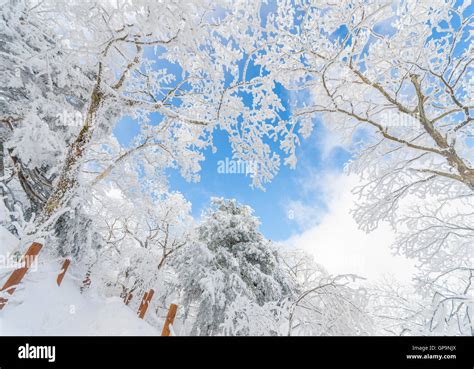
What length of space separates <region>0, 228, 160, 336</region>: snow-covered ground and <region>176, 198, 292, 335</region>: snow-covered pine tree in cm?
316

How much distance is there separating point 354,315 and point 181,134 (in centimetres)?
626

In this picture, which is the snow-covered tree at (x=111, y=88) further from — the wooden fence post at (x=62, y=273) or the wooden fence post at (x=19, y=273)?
the wooden fence post at (x=62, y=273)

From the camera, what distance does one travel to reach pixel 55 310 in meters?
5.43

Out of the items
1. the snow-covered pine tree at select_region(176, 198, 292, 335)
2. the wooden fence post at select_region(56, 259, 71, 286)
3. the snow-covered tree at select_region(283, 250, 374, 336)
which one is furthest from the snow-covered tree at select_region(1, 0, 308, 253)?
the snow-covered pine tree at select_region(176, 198, 292, 335)

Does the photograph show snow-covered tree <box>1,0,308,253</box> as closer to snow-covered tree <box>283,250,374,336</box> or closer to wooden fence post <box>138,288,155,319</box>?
snow-covered tree <box>283,250,374,336</box>

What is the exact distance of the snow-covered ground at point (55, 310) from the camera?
12.8 feet

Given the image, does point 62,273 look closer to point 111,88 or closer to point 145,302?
point 145,302

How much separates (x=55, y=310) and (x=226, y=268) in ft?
23.3

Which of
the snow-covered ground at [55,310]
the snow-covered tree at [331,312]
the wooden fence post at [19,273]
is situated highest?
the snow-covered tree at [331,312]

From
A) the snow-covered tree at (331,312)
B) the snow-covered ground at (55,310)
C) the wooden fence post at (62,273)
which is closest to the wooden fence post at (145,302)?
the snow-covered ground at (55,310)

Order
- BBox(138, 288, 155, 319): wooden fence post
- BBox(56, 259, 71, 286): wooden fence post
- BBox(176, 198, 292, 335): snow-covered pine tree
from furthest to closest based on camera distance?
1. BBox(176, 198, 292, 335): snow-covered pine tree
2. BBox(138, 288, 155, 319): wooden fence post
3. BBox(56, 259, 71, 286): wooden fence post

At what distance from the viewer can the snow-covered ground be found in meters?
3.89

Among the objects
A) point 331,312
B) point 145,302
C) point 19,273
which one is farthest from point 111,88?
point 145,302

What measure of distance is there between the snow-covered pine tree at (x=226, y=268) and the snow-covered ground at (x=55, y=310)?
124 inches
